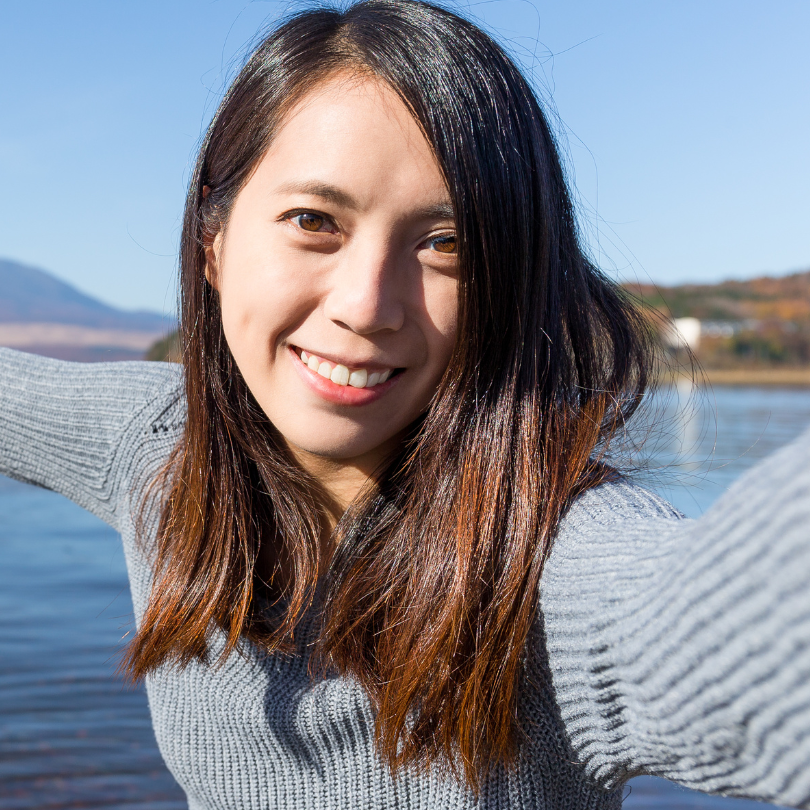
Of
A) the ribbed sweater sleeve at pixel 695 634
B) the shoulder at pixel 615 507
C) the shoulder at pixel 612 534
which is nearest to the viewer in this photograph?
the ribbed sweater sleeve at pixel 695 634

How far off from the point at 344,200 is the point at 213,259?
1.73ft

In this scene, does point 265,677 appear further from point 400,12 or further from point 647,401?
point 400,12

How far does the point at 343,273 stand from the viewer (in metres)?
1.39

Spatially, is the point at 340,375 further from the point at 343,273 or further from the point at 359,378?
the point at 343,273

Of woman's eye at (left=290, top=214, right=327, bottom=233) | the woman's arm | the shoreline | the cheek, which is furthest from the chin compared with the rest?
the shoreline

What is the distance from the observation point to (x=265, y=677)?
1.66 m

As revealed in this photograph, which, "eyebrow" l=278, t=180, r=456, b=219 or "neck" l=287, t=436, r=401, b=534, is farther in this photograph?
"neck" l=287, t=436, r=401, b=534

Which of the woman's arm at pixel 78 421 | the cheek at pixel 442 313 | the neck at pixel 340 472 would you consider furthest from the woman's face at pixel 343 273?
the woman's arm at pixel 78 421

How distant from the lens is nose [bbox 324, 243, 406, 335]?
4.44ft

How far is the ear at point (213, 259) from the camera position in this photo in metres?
1.73

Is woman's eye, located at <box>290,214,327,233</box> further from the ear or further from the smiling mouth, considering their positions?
the ear

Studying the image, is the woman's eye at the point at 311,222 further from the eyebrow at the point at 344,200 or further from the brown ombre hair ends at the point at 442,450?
the brown ombre hair ends at the point at 442,450

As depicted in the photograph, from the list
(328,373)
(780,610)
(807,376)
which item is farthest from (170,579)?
(807,376)

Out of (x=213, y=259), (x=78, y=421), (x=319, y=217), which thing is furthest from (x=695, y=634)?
(x=78, y=421)
